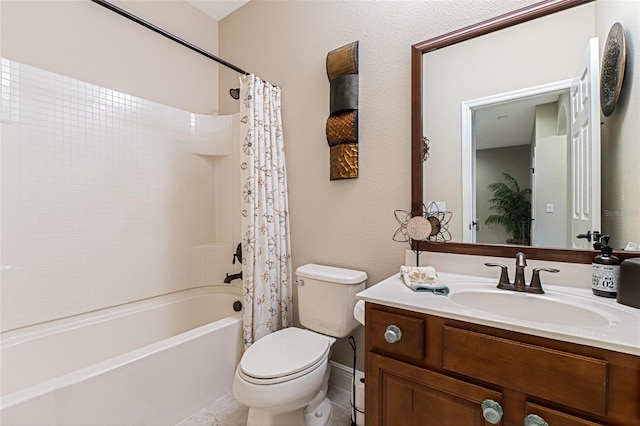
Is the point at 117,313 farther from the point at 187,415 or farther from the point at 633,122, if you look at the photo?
the point at 633,122

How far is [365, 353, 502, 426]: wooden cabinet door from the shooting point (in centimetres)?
85

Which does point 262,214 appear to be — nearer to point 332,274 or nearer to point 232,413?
point 332,274

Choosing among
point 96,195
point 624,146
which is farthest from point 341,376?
point 96,195

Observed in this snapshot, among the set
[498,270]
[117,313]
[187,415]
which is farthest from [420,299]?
[117,313]

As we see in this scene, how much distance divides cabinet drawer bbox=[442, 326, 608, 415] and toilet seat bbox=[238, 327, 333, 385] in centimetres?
64

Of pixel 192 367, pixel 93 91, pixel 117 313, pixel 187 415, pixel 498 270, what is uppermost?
pixel 93 91

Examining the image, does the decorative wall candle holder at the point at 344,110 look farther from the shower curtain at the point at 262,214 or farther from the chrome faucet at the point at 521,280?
the chrome faucet at the point at 521,280

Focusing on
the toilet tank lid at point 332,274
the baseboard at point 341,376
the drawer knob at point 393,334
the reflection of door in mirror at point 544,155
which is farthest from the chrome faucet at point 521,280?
the baseboard at point 341,376

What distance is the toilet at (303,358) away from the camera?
1196 millimetres

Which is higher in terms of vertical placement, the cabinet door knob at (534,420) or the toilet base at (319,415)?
the cabinet door knob at (534,420)

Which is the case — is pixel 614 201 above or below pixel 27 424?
above

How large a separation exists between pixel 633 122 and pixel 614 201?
27 cm

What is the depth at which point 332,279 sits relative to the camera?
5.04 ft

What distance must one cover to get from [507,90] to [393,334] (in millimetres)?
1120
